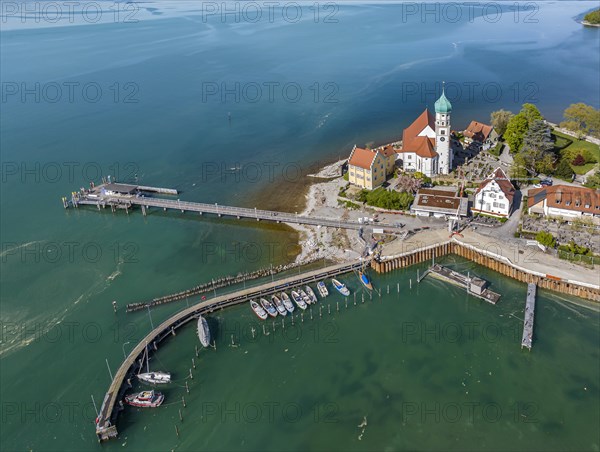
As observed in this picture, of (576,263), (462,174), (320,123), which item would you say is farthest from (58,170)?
(576,263)

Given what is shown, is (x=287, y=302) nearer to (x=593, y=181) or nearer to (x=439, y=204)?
(x=439, y=204)

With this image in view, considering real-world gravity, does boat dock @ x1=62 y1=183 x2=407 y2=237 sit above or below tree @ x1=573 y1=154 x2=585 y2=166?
below

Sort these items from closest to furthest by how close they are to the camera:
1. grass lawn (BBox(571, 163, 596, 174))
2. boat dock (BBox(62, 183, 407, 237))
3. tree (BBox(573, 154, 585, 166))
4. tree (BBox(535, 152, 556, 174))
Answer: boat dock (BBox(62, 183, 407, 237)), tree (BBox(535, 152, 556, 174)), grass lawn (BBox(571, 163, 596, 174)), tree (BBox(573, 154, 585, 166))

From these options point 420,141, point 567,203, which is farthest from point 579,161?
point 420,141

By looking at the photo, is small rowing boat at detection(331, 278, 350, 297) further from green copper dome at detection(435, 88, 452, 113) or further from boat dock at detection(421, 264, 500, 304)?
green copper dome at detection(435, 88, 452, 113)

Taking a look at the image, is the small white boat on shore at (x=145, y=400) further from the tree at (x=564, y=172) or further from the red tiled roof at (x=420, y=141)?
the tree at (x=564, y=172)

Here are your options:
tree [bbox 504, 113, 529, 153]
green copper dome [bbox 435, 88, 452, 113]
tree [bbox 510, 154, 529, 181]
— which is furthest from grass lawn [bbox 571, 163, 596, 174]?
green copper dome [bbox 435, 88, 452, 113]
